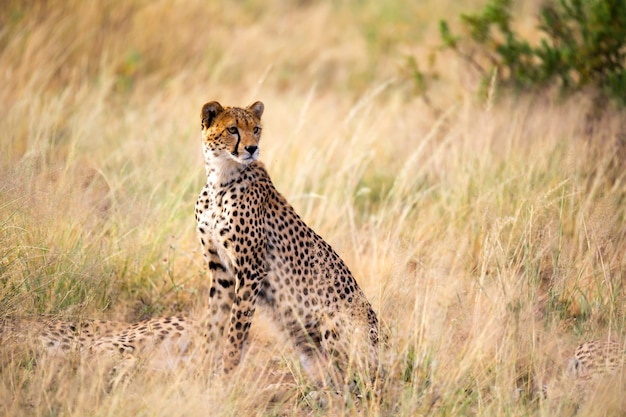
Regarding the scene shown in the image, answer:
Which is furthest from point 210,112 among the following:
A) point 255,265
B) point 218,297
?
point 218,297

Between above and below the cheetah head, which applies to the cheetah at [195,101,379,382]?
below

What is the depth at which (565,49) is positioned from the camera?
6.49 m

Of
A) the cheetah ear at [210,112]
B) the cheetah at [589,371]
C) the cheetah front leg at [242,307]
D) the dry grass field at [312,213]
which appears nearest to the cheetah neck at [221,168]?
the cheetah ear at [210,112]

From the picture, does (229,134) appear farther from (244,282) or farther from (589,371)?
(589,371)

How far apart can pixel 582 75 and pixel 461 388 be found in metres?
3.93

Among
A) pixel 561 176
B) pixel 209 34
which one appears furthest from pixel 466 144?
pixel 209 34

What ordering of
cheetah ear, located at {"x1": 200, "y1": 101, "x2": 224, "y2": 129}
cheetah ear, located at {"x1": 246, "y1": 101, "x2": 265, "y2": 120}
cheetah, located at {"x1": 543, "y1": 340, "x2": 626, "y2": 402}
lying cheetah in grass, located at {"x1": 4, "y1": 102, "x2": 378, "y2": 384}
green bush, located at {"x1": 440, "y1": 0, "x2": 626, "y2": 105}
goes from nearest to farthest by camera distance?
cheetah, located at {"x1": 543, "y1": 340, "x2": 626, "y2": 402} < lying cheetah in grass, located at {"x1": 4, "y1": 102, "x2": 378, "y2": 384} < cheetah ear, located at {"x1": 200, "y1": 101, "x2": 224, "y2": 129} < cheetah ear, located at {"x1": 246, "y1": 101, "x2": 265, "y2": 120} < green bush, located at {"x1": 440, "y1": 0, "x2": 626, "y2": 105}

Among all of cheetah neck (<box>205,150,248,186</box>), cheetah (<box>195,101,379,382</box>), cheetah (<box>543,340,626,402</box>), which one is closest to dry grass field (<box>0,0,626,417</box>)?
cheetah (<box>543,340,626,402</box>)

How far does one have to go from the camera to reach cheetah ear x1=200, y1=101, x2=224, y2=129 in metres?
3.77

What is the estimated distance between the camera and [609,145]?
553 centimetres

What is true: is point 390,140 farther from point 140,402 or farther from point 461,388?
point 140,402

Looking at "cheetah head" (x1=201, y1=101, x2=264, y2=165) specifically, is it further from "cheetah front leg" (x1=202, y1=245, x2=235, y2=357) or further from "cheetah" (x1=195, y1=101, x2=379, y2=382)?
"cheetah front leg" (x1=202, y1=245, x2=235, y2=357)

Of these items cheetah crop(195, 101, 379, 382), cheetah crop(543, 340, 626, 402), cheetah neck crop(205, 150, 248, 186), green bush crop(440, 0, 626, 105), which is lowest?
cheetah crop(543, 340, 626, 402)

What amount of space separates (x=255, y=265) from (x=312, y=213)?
59.4 inches
